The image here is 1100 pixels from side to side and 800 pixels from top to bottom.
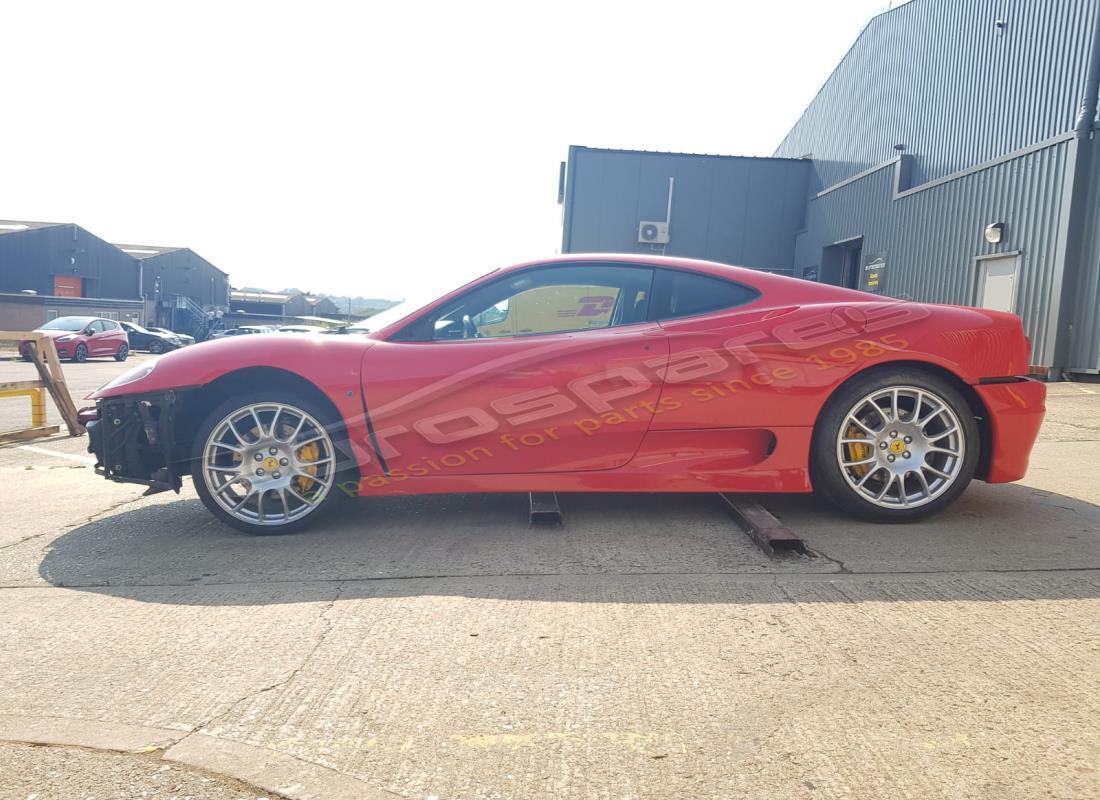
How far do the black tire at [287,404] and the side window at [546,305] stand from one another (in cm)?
54

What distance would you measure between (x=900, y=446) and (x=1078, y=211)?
30.5 ft

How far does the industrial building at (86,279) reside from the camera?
43.2 metres

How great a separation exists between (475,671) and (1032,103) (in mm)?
13628

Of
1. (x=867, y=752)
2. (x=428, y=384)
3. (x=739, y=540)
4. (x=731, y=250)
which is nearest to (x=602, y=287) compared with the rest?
(x=428, y=384)

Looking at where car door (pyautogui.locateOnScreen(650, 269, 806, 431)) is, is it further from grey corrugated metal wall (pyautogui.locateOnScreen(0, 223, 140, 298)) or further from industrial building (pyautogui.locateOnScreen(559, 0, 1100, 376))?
grey corrugated metal wall (pyautogui.locateOnScreen(0, 223, 140, 298))

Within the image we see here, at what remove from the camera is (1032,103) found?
12.2 meters

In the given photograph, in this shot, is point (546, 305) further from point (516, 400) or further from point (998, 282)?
point (998, 282)

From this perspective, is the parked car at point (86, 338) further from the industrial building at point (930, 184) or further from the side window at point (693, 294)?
the side window at point (693, 294)

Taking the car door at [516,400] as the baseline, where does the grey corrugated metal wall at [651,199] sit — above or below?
above

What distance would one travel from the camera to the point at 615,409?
3684mm

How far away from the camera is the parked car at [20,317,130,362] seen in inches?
963

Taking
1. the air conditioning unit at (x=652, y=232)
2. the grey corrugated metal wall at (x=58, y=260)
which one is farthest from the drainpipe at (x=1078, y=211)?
the grey corrugated metal wall at (x=58, y=260)

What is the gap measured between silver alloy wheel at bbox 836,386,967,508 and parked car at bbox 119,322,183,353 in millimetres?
35853

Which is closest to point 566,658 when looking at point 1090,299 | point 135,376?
point 135,376
